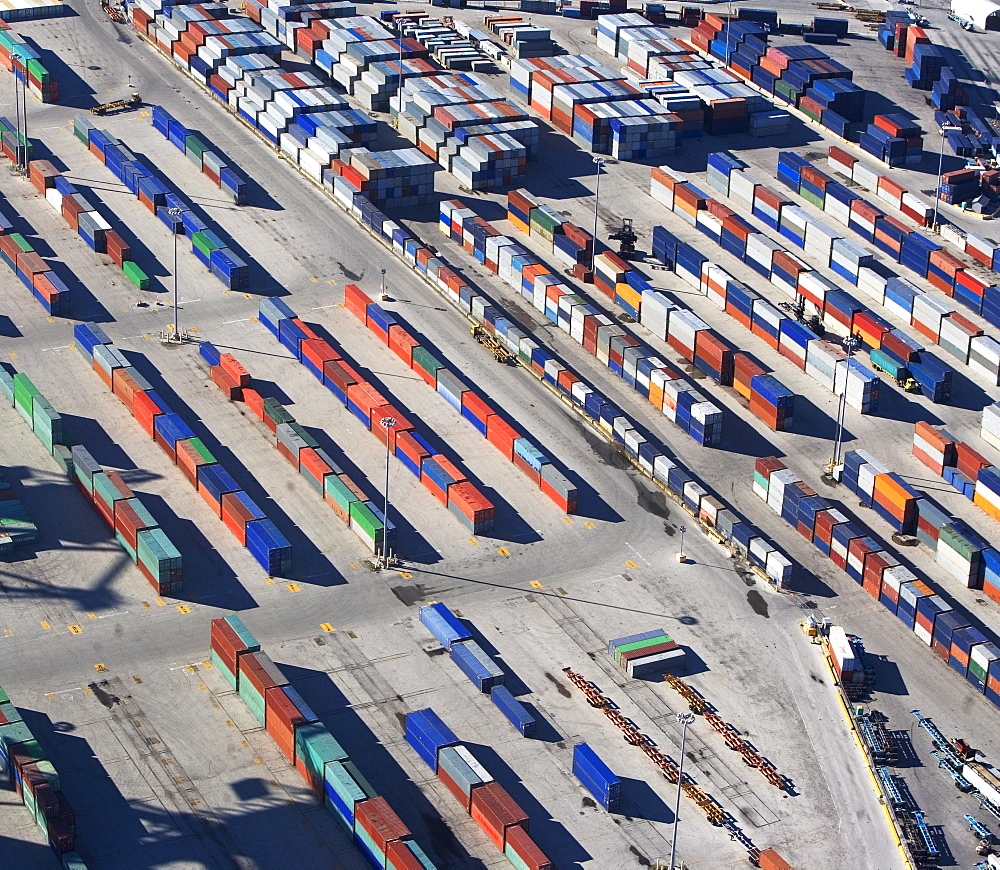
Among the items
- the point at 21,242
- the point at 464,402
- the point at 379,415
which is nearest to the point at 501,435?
the point at 464,402

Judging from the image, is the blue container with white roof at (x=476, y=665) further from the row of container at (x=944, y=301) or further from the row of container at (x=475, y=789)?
the row of container at (x=944, y=301)

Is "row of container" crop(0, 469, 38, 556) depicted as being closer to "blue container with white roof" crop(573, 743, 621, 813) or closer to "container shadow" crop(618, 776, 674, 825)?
"blue container with white roof" crop(573, 743, 621, 813)

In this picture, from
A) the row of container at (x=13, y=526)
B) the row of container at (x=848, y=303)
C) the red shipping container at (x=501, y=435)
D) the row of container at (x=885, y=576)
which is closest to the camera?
the row of container at (x=885, y=576)

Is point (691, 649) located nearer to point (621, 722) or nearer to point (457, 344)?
point (621, 722)

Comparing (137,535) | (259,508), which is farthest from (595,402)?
(137,535)

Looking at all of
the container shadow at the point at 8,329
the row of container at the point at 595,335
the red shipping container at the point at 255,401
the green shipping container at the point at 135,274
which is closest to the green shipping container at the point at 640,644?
the row of container at the point at 595,335

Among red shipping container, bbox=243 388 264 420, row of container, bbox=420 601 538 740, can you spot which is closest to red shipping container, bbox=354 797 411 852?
row of container, bbox=420 601 538 740
